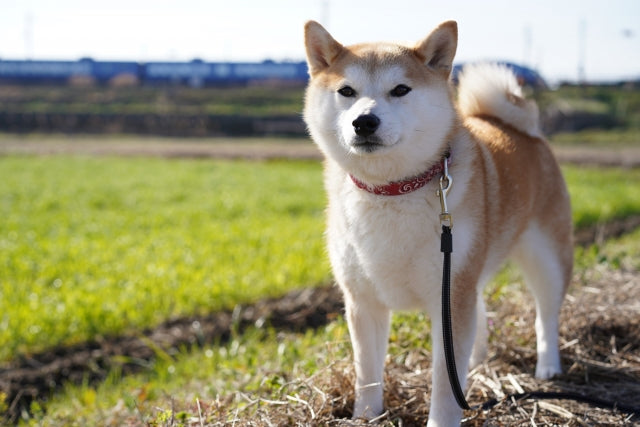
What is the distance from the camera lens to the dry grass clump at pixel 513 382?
3219 mm

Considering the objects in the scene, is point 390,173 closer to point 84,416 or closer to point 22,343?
point 84,416

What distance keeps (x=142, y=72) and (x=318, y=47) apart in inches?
2107

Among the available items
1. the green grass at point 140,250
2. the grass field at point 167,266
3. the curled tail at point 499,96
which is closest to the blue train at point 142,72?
the green grass at point 140,250

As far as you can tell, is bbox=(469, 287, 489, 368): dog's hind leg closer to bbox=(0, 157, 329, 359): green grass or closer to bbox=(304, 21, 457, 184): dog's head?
bbox=(304, 21, 457, 184): dog's head

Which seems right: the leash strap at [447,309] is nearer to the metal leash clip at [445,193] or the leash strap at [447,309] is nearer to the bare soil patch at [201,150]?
the metal leash clip at [445,193]

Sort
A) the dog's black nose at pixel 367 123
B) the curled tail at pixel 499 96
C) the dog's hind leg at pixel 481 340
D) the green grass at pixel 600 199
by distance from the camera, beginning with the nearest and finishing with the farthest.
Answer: the dog's black nose at pixel 367 123, the dog's hind leg at pixel 481 340, the curled tail at pixel 499 96, the green grass at pixel 600 199

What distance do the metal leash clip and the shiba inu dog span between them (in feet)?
0.16

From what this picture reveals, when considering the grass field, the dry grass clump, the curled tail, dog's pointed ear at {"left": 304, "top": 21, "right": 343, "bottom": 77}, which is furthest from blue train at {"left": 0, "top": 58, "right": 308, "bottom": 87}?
dog's pointed ear at {"left": 304, "top": 21, "right": 343, "bottom": 77}

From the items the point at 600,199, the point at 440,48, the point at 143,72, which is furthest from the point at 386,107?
the point at 143,72

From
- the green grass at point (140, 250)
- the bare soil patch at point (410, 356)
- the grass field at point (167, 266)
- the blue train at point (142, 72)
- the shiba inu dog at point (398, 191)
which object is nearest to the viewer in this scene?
the shiba inu dog at point (398, 191)

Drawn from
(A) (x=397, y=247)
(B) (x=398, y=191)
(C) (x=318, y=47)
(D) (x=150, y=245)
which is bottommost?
(D) (x=150, y=245)

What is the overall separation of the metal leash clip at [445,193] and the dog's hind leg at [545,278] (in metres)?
1.17

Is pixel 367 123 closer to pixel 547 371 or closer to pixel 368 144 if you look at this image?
pixel 368 144

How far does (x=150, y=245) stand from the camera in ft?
30.1
